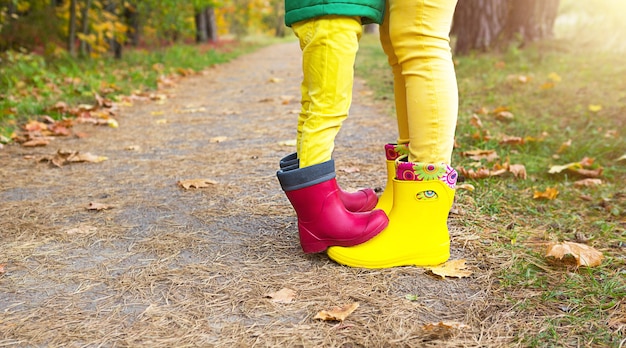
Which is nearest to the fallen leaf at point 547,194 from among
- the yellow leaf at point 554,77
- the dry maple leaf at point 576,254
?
the dry maple leaf at point 576,254

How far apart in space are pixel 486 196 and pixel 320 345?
120 centimetres

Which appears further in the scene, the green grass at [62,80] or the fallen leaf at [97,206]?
the green grass at [62,80]

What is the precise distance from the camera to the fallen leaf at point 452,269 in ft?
4.91

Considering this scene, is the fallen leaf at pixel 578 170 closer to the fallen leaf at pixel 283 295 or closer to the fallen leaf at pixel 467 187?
the fallen leaf at pixel 467 187

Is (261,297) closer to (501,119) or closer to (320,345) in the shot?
(320,345)

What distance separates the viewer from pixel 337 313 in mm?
1293

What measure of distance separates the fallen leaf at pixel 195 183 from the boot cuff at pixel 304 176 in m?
0.97

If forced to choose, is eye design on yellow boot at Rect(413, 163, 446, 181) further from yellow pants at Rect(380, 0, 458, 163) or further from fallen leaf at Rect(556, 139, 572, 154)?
fallen leaf at Rect(556, 139, 572, 154)

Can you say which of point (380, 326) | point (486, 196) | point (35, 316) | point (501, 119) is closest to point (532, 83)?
point (501, 119)

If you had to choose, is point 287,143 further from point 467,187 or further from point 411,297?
point 411,297

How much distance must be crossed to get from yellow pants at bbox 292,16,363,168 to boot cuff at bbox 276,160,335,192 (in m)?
0.03

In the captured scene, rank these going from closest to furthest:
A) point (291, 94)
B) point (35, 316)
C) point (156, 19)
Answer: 1. point (35, 316)
2. point (291, 94)
3. point (156, 19)

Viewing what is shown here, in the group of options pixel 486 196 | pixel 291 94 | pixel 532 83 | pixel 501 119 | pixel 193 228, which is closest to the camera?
pixel 193 228

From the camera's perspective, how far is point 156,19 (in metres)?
9.78
